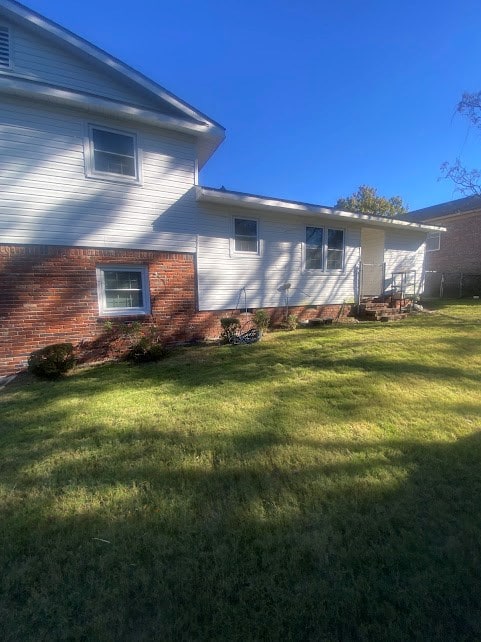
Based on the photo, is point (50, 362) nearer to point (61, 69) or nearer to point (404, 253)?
point (61, 69)

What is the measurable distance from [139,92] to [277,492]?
9.25m

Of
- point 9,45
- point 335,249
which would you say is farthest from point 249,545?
point 335,249

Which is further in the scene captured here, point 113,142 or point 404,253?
point 404,253

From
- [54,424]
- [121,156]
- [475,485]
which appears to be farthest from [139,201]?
[475,485]

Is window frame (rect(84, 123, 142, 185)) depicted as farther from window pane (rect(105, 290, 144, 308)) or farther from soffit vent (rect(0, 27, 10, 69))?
window pane (rect(105, 290, 144, 308))

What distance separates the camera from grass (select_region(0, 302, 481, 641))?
1.72 meters

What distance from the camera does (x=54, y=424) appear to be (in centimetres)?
405

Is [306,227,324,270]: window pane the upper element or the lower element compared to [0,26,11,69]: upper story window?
lower

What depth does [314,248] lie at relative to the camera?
10734 millimetres

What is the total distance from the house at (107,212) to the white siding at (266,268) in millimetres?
40

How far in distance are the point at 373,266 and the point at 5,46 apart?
12.1 metres

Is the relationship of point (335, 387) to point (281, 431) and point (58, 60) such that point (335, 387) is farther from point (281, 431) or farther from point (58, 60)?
point (58, 60)

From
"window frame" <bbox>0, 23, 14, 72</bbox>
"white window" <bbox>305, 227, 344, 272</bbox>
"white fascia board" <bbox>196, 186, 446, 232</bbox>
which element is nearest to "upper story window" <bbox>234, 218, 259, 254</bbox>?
"white fascia board" <bbox>196, 186, 446, 232</bbox>

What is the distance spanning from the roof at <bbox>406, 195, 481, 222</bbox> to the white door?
8.93 meters
